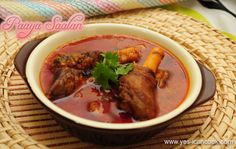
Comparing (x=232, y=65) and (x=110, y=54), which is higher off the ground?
(x=110, y=54)

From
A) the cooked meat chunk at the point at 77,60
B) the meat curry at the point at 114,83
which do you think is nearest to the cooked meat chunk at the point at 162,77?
the meat curry at the point at 114,83

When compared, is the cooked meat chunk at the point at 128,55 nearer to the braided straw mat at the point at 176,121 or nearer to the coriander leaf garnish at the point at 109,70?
the coriander leaf garnish at the point at 109,70

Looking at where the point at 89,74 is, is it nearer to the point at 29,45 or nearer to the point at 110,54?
the point at 110,54

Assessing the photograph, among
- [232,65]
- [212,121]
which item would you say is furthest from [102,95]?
[232,65]

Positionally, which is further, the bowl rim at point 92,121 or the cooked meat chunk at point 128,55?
the cooked meat chunk at point 128,55

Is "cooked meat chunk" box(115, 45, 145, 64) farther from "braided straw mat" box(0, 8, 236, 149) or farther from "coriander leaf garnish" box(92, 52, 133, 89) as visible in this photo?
"braided straw mat" box(0, 8, 236, 149)

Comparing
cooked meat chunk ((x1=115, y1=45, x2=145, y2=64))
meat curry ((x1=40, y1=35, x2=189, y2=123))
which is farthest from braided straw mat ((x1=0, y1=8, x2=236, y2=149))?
cooked meat chunk ((x1=115, y1=45, x2=145, y2=64))
